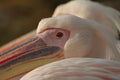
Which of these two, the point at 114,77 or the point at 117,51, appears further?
the point at 117,51

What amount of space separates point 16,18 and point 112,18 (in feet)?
24.0

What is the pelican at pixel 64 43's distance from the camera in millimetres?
4352

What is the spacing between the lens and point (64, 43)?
14.9 ft

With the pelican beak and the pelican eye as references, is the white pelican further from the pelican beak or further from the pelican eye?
the pelican beak

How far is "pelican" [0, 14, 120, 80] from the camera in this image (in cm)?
435

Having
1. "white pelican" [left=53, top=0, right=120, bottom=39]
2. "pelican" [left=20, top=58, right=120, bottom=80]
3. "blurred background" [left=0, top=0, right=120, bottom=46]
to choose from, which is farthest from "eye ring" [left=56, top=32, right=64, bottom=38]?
"blurred background" [left=0, top=0, right=120, bottom=46]

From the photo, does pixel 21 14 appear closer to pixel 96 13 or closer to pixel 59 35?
pixel 96 13

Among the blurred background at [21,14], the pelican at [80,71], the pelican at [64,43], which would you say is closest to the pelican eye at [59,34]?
the pelican at [64,43]

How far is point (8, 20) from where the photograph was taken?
12.2 meters

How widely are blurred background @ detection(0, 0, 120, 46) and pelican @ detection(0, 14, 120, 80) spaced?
6.81 meters

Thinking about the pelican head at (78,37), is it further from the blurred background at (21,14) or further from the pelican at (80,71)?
the blurred background at (21,14)

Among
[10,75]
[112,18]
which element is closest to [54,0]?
[112,18]

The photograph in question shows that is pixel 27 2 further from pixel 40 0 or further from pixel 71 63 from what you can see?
pixel 71 63

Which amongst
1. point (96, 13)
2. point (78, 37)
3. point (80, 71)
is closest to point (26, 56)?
point (78, 37)
